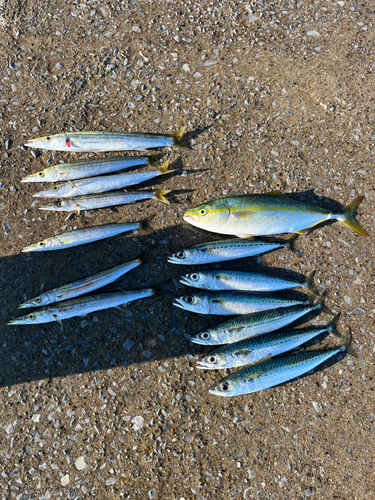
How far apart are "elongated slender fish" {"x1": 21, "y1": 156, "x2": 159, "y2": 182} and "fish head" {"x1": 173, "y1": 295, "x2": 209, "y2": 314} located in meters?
1.83

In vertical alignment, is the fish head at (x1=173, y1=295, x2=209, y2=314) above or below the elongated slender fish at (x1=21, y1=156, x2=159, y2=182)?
below

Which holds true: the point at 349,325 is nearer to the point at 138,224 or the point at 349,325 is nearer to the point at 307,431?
the point at 307,431

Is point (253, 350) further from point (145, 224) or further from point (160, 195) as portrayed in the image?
point (160, 195)

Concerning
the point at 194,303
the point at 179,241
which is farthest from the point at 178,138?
the point at 194,303

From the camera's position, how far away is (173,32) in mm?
4895

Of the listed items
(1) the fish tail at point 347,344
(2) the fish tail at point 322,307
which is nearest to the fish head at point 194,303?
(2) the fish tail at point 322,307

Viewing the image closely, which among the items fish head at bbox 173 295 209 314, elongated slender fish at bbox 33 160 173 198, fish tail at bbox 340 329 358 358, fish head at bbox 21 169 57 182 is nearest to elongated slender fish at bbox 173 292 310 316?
fish head at bbox 173 295 209 314

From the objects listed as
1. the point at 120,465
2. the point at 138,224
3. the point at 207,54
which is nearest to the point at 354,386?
the point at 120,465

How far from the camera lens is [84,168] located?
425 centimetres

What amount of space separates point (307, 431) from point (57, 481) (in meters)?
3.00

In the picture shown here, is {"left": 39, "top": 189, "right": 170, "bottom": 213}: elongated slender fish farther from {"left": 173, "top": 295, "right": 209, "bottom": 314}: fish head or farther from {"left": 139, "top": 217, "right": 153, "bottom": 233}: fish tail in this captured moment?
{"left": 173, "top": 295, "right": 209, "bottom": 314}: fish head

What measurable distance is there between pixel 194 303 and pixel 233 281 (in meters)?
0.53

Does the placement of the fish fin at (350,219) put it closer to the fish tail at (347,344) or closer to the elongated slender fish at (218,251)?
the elongated slender fish at (218,251)

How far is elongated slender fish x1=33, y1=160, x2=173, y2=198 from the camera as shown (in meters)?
4.23
